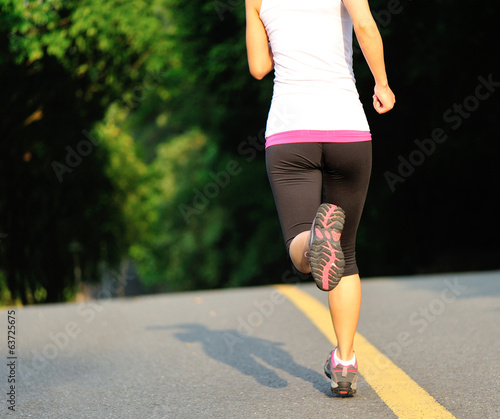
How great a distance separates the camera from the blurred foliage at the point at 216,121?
1373 centimetres

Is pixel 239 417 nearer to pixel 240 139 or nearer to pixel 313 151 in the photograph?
pixel 313 151

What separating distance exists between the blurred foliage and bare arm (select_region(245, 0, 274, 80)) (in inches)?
348

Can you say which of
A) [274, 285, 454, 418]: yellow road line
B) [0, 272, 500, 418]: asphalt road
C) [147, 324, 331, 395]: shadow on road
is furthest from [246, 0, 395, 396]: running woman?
[147, 324, 331, 395]: shadow on road

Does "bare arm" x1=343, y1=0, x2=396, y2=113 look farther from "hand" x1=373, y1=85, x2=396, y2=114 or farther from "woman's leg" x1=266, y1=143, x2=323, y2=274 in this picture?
"woman's leg" x1=266, y1=143, x2=323, y2=274

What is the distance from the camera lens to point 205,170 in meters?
24.4

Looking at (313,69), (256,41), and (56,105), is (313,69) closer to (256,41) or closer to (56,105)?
(256,41)

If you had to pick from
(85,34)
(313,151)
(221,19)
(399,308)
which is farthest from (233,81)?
(313,151)

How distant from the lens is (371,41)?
349 centimetres

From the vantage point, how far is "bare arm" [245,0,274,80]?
3.70m

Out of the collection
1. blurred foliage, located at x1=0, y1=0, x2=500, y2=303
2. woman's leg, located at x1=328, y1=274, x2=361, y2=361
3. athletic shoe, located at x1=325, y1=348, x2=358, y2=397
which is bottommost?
blurred foliage, located at x1=0, y1=0, x2=500, y2=303

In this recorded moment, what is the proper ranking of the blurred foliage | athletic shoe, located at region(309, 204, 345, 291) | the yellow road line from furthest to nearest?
the blurred foliage → the yellow road line → athletic shoe, located at region(309, 204, 345, 291)

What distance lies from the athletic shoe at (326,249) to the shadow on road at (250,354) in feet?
2.52

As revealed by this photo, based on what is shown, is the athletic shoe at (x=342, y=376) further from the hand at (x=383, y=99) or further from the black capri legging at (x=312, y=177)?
the hand at (x=383, y=99)

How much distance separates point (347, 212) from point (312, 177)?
0.75 feet
